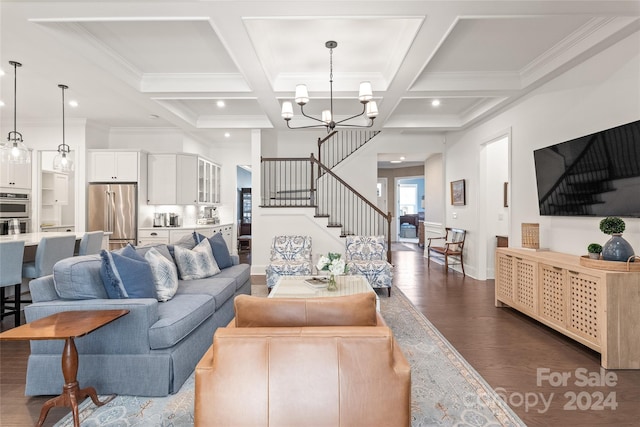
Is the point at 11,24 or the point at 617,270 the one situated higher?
the point at 11,24

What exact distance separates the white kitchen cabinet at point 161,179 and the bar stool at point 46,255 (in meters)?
2.65

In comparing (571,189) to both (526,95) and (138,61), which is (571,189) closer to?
(526,95)

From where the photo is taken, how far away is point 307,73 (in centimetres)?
442

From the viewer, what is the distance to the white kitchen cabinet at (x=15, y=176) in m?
5.46

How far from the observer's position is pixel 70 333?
5.51ft

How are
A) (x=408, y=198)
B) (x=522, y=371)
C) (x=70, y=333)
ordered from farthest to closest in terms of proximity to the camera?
(x=408, y=198)
(x=522, y=371)
(x=70, y=333)

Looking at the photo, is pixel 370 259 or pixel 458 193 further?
pixel 458 193

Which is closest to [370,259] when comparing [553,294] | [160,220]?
[553,294]

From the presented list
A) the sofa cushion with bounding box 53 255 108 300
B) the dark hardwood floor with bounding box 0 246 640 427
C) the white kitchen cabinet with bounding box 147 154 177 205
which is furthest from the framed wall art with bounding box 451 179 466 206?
the sofa cushion with bounding box 53 255 108 300

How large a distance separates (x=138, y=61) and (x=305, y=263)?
11.4 ft

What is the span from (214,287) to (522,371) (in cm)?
282

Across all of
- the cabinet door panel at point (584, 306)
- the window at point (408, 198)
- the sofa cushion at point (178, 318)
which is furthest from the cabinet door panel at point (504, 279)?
the window at point (408, 198)

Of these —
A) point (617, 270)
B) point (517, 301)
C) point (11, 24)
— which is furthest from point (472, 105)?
point (11, 24)

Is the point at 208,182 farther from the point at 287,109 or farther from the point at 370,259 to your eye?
the point at 370,259
